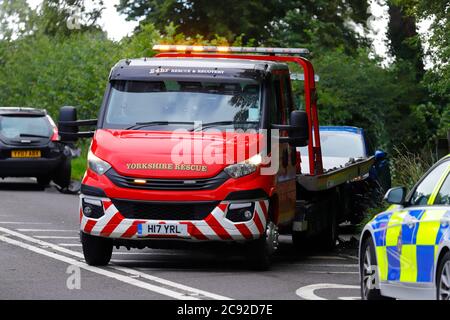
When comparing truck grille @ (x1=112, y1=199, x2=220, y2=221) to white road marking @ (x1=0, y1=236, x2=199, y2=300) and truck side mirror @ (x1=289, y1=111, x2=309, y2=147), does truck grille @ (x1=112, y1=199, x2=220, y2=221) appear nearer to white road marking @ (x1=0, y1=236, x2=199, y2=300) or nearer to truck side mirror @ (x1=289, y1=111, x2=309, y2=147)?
white road marking @ (x1=0, y1=236, x2=199, y2=300)

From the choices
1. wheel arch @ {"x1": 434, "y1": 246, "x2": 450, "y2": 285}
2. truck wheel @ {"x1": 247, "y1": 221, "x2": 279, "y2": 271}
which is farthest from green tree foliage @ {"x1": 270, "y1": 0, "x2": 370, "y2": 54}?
→ wheel arch @ {"x1": 434, "y1": 246, "x2": 450, "y2": 285}

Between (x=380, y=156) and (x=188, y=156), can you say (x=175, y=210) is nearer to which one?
(x=188, y=156)

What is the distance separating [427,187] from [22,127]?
62.3ft

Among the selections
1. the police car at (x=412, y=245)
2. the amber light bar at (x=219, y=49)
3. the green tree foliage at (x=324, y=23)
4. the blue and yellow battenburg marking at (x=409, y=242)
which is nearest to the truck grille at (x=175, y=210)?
the police car at (x=412, y=245)

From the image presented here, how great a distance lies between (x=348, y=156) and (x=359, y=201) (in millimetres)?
2057

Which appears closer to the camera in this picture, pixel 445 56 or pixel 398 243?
pixel 398 243

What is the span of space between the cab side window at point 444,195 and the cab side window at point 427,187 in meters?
0.21

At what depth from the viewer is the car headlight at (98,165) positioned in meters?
15.5

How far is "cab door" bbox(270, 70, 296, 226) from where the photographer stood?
16.3 m

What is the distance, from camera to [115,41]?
43.0m

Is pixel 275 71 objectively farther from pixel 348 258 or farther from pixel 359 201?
pixel 359 201

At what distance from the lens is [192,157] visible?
15.3m

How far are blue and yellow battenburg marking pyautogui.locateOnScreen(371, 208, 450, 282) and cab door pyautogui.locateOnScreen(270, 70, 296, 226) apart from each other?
4079mm
